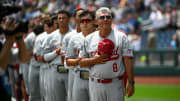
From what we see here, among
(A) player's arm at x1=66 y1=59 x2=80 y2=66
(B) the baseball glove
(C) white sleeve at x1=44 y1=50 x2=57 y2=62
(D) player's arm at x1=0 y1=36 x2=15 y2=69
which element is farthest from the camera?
(C) white sleeve at x1=44 y1=50 x2=57 y2=62

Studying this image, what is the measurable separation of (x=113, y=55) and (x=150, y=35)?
11.2 meters

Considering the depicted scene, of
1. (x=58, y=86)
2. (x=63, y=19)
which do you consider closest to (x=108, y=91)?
(x=58, y=86)

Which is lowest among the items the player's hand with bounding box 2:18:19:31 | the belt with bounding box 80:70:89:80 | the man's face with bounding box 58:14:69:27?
the belt with bounding box 80:70:89:80

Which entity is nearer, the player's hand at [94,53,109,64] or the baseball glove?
the baseball glove

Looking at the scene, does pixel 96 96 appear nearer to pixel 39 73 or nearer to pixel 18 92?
pixel 39 73

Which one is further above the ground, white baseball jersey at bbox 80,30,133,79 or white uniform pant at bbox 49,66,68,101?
white baseball jersey at bbox 80,30,133,79

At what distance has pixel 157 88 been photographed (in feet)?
42.3

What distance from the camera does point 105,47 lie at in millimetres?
5070

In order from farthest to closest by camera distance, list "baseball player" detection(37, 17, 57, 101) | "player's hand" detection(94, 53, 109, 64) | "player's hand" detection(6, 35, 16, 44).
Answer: "baseball player" detection(37, 17, 57, 101)
"player's hand" detection(94, 53, 109, 64)
"player's hand" detection(6, 35, 16, 44)

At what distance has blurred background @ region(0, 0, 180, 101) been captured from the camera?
1325 cm

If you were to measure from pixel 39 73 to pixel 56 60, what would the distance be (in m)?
1.48

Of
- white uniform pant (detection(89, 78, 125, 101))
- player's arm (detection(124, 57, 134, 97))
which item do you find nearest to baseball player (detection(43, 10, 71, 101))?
white uniform pant (detection(89, 78, 125, 101))

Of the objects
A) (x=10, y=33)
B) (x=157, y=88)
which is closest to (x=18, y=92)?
(x=157, y=88)

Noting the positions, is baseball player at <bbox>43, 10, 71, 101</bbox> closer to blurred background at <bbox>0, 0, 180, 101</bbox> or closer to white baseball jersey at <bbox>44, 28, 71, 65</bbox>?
white baseball jersey at <bbox>44, 28, 71, 65</bbox>
